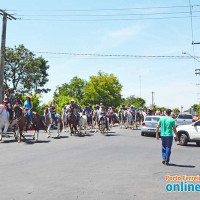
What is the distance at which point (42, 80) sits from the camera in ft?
230

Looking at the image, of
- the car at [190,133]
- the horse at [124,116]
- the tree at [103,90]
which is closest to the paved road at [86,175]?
the car at [190,133]

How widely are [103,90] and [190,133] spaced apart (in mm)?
80183

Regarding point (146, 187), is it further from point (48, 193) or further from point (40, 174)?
point (40, 174)

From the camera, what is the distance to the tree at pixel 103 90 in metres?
97.4

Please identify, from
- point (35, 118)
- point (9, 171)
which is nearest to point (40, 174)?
point (9, 171)

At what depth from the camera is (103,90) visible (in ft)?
321

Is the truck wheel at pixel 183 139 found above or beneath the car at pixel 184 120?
beneath

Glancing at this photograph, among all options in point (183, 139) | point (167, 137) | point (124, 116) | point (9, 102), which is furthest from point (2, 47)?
point (167, 137)

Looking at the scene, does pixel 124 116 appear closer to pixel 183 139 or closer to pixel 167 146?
pixel 183 139

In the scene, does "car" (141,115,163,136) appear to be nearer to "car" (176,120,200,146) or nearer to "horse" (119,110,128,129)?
"car" (176,120,200,146)

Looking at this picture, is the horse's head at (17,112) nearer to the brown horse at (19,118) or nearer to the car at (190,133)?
the brown horse at (19,118)

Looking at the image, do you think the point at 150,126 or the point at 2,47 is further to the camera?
the point at 2,47

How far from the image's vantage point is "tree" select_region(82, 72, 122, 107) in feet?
319

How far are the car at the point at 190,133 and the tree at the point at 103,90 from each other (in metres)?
78.2
